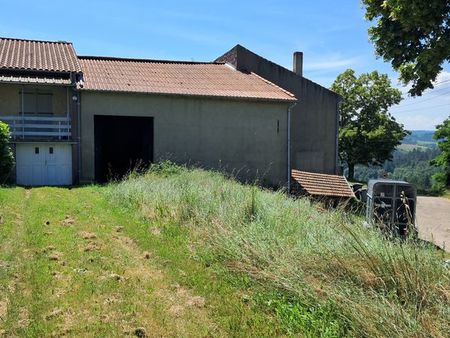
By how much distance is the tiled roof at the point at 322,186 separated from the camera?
19.3 meters

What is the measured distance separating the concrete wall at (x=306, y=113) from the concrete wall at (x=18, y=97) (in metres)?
10.5

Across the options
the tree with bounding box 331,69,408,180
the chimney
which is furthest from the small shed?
the tree with bounding box 331,69,408,180

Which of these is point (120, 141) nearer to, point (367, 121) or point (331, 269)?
point (331, 269)

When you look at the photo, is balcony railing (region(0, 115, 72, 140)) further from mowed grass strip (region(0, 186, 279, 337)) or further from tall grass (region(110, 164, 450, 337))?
tall grass (region(110, 164, 450, 337))

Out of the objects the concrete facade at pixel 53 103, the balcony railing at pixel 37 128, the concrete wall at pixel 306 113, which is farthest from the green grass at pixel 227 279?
the concrete wall at pixel 306 113

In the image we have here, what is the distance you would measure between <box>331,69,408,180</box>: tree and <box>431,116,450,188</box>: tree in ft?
21.2

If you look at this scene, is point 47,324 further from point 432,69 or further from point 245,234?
point 432,69

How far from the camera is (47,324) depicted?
15.4 feet

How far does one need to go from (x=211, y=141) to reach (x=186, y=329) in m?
17.9

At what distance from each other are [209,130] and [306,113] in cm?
769

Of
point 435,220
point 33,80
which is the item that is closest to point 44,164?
point 33,80

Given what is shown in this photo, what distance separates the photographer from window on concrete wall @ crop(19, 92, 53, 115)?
21.4m

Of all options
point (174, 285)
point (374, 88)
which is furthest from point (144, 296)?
point (374, 88)

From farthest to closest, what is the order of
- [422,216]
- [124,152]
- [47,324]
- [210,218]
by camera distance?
[124,152] → [422,216] → [210,218] → [47,324]
